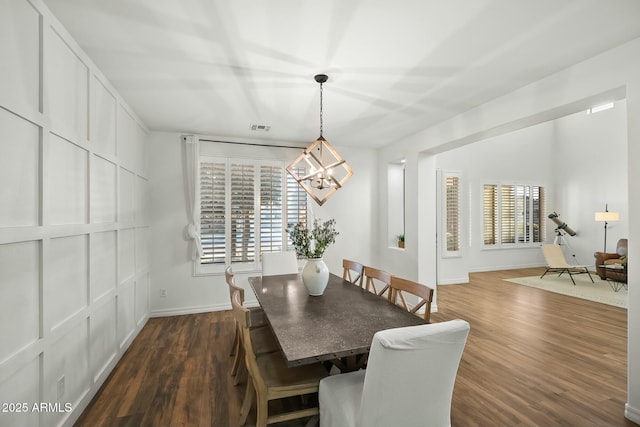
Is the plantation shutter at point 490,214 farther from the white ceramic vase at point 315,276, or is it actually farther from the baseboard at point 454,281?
the white ceramic vase at point 315,276

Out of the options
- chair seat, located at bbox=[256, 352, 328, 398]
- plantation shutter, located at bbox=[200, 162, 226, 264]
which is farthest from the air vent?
chair seat, located at bbox=[256, 352, 328, 398]

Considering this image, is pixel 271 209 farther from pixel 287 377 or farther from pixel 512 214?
pixel 512 214

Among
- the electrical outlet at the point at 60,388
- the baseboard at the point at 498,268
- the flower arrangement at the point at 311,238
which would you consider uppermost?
the flower arrangement at the point at 311,238

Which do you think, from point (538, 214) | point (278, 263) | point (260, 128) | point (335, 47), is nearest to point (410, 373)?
point (335, 47)

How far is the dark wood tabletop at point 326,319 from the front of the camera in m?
1.58

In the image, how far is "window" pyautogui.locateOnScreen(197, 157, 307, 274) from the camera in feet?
15.0

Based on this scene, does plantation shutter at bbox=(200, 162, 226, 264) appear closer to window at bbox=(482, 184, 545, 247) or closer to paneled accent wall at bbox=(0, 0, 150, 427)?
paneled accent wall at bbox=(0, 0, 150, 427)

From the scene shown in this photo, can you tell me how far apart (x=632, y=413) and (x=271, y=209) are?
4350 mm

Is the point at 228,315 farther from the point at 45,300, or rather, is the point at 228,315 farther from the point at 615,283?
the point at 615,283

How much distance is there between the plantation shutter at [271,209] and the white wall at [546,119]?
2.09m

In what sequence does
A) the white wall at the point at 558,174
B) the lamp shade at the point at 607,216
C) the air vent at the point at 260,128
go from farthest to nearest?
the white wall at the point at 558,174
the lamp shade at the point at 607,216
the air vent at the point at 260,128

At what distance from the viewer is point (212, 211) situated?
15.0 ft

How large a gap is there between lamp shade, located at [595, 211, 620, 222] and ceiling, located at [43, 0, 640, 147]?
614 cm

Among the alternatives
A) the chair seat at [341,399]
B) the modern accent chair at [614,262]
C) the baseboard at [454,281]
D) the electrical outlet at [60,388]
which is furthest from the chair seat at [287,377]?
the modern accent chair at [614,262]
